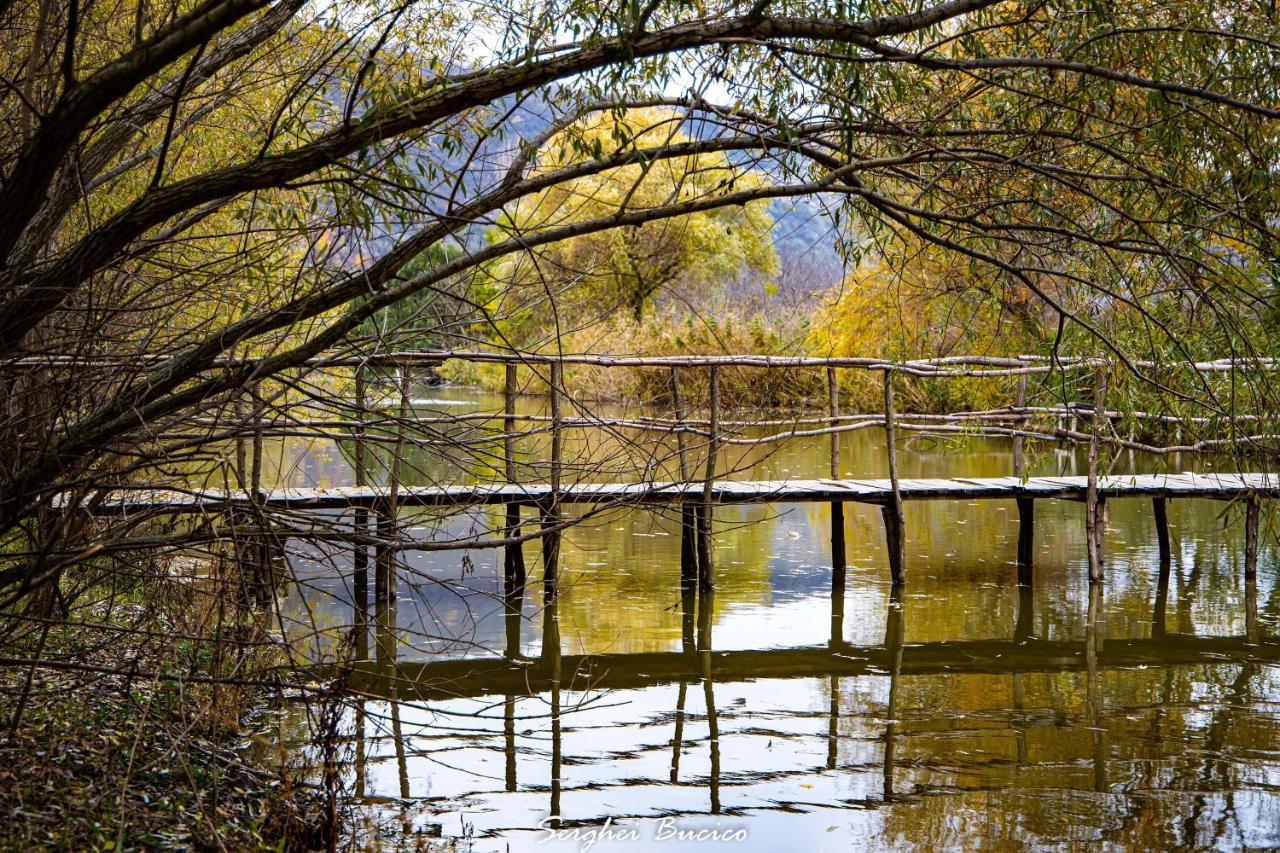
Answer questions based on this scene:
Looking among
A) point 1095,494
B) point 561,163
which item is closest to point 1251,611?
point 1095,494

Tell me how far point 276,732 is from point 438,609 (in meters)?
2.67

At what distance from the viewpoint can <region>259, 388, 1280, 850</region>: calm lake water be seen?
4.25 meters

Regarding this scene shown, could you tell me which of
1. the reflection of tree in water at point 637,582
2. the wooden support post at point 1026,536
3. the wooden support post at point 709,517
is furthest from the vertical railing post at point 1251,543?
the wooden support post at point 709,517

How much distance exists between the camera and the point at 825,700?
18.9 feet

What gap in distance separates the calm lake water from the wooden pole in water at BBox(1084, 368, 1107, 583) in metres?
0.22

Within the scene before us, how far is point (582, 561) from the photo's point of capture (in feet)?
30.2

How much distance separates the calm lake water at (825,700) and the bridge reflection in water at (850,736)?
14 mm

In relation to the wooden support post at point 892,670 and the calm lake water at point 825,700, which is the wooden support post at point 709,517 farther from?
the wooden support post at point 892,670

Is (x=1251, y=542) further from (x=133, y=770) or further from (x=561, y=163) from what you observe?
(x=133, y=770)

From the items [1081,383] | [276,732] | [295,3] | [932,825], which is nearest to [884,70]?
[295,3]

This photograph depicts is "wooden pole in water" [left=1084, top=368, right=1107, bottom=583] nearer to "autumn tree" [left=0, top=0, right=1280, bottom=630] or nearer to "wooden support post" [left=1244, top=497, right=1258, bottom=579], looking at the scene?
"wooden support post" [left=1244, top=497, right=1258, bottom=579]

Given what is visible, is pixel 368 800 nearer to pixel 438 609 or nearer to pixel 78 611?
pixel 78 611

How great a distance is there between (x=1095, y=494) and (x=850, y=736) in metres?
3.77

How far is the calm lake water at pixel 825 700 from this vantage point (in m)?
4.25
